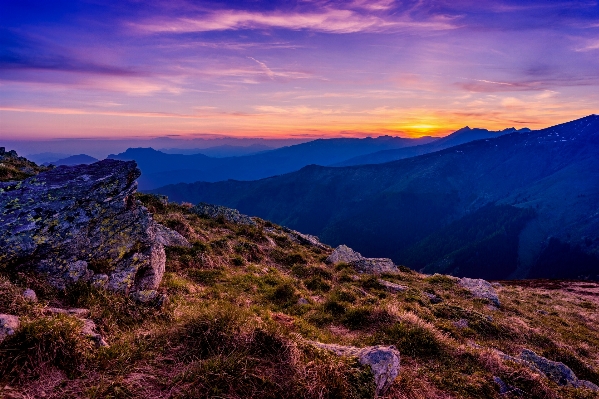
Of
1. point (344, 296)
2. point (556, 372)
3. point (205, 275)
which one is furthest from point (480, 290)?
point (205, 275)

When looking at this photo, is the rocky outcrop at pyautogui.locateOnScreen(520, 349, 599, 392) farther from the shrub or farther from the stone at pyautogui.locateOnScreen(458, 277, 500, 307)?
the stone at pyautogui.locateOnScreen(458, 277, 500, 307)

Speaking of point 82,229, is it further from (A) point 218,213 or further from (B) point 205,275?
(A) point 218,213

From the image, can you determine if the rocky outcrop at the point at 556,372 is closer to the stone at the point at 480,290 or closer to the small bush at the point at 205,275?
the stone at the point at 480,290

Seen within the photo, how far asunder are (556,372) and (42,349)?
612 inches

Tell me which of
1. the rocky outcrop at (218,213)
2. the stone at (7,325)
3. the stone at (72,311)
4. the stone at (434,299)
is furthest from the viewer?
the rocky outcrop at (218,213)

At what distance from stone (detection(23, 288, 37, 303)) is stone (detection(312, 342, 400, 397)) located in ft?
23.8

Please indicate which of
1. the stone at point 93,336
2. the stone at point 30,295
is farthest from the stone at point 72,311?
the stone at point 93,336

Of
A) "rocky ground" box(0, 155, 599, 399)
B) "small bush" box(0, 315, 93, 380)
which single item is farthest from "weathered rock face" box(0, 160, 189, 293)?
"small bush" box(0, 315, 93, 380)

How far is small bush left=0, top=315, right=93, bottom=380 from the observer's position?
17.3 feet

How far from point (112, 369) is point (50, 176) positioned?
9.38 m

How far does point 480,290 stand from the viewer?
23.9 m

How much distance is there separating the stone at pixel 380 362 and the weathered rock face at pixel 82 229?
7166 mm

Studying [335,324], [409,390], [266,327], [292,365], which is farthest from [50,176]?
[409,390]

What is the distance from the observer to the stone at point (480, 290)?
22.1 metres
